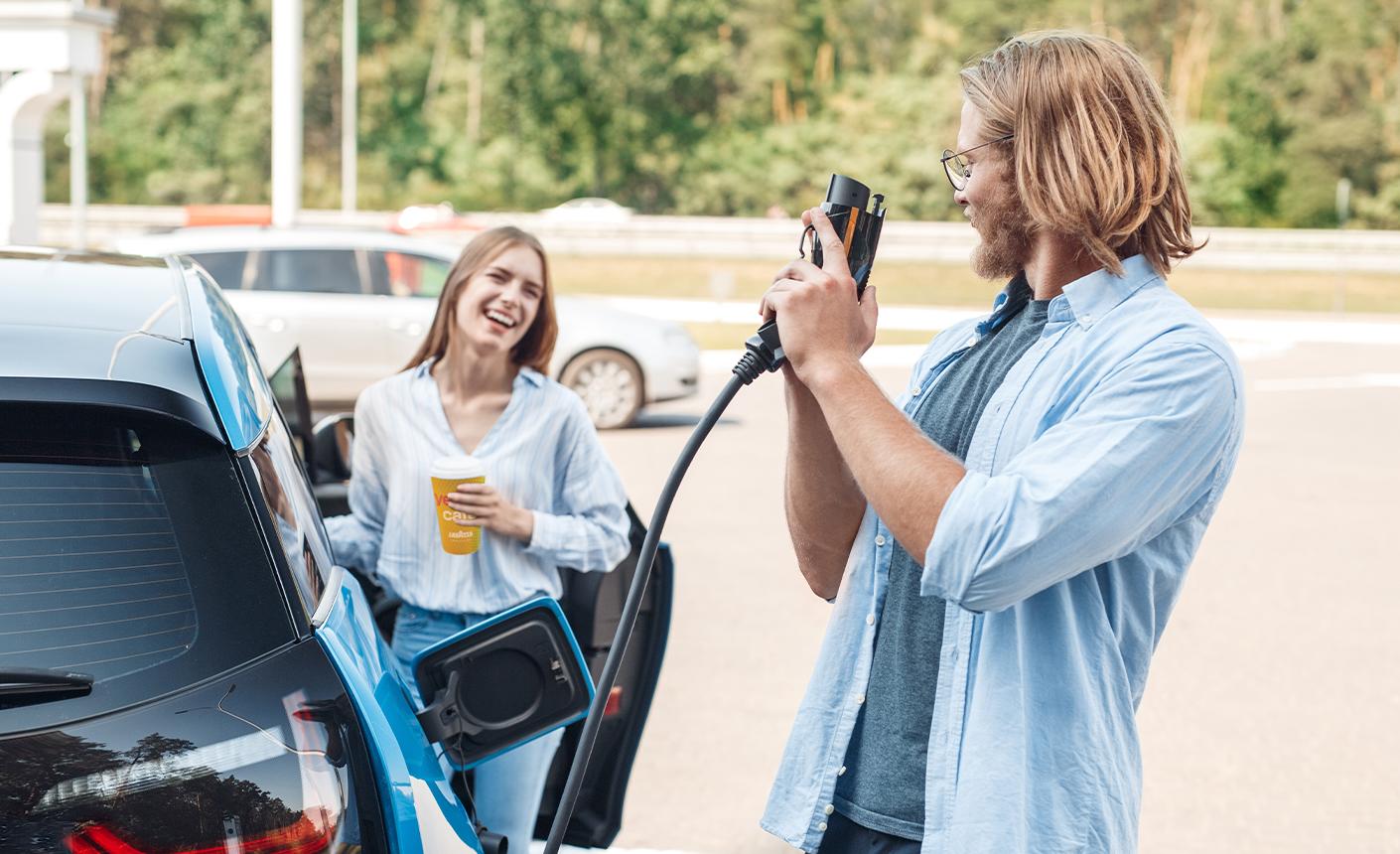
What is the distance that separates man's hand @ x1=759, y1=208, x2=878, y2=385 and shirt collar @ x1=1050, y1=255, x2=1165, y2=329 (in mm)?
272

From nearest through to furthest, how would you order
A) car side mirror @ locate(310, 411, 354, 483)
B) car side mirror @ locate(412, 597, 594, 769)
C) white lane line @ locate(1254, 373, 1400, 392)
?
car side mirror @ locate(412, 597, 594, 769) < car side mirror @ locate(310, 411, 354, 483) < white lane line @ locate(1254, 373, 1400, 392)

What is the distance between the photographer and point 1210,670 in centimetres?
609

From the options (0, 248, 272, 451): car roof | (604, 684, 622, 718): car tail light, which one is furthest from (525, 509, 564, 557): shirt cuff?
(0, 248, 272, 451): car roof

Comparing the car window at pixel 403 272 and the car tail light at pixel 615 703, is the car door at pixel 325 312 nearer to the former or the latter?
the car window at pixel 403 272

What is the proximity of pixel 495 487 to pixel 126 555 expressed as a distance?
1.46 m

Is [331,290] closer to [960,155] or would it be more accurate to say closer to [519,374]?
[519,374]

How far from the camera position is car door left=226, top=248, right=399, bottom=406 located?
38.2 feet

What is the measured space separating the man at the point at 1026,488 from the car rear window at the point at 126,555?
0.72 m

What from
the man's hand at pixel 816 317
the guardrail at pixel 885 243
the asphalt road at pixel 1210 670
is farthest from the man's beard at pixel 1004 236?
the guardrail at pixel 885 243

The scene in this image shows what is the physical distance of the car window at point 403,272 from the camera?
38.7ft

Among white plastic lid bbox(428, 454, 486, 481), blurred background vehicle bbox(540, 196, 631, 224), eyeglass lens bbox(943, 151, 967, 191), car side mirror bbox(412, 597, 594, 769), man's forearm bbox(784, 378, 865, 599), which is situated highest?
blurred background vehicle bbox(540, 196, 631, 224)

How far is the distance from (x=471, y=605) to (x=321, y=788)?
54.8 inches

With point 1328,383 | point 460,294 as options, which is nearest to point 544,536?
point 460,294

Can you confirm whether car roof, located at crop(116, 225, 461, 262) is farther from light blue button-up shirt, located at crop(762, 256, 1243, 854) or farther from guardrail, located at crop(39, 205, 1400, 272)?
guardrail, located at crop(39, 205, 1400, 272)
